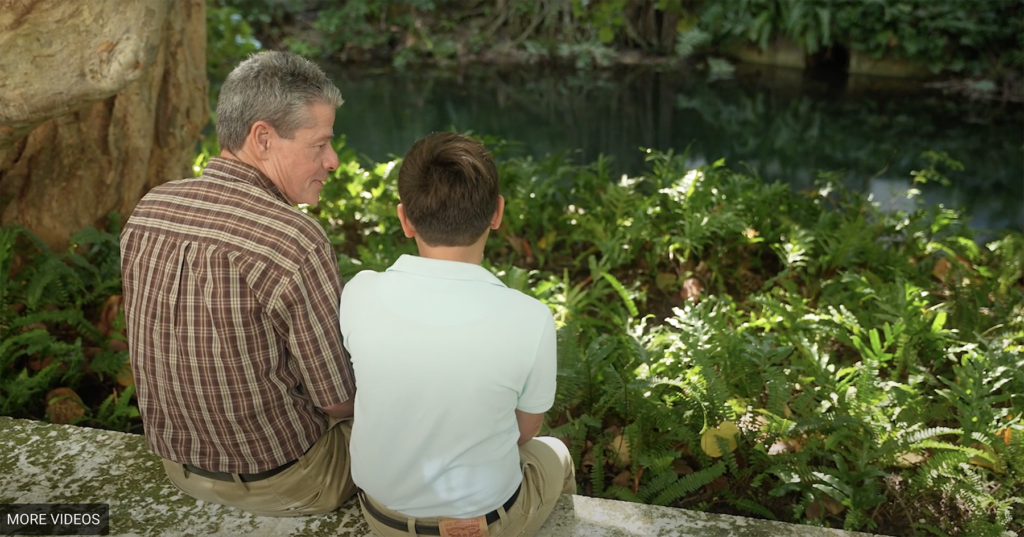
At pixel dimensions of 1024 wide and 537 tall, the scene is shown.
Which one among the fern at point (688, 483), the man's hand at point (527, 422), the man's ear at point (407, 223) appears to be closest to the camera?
the man's ear at point (407, 223)

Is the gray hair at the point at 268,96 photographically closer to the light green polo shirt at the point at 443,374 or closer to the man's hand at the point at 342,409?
the light green polo shirt at the point at 443,374

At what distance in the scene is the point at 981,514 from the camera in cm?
237

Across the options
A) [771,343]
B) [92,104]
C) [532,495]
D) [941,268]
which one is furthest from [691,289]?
[92,104]

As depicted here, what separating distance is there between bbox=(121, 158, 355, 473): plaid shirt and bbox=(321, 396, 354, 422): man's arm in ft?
0.10

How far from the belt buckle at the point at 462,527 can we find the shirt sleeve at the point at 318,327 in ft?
1.25

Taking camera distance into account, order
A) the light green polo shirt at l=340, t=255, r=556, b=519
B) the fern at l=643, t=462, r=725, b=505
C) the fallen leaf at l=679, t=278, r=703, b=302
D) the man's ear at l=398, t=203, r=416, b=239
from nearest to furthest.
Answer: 1. the light green polo shirt at l=340, t=255, r=556, b=519
2. the man's ear at l=398, t=203, r=416, b=239
3. the fern at l=643, t=462, r=725, b=505
4. the fallen leaf at l=679, t=278, r=703, b=302

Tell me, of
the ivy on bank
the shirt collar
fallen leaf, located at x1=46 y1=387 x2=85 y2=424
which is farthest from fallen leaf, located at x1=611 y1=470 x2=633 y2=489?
fallen leaf, located at x1=46 y1=387 x2=85 y2=424

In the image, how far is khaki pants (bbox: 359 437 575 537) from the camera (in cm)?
181

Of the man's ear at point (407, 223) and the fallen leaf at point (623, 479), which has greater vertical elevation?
the man's ear at point (407, 223)

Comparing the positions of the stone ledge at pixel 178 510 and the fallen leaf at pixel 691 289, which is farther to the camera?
the fallen leaf at pixel 691 289

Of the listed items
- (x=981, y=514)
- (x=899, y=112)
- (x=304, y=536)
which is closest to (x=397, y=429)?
(x=304, y=536)

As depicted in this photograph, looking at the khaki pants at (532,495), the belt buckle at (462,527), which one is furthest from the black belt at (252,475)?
the belt buckle at (462,527)

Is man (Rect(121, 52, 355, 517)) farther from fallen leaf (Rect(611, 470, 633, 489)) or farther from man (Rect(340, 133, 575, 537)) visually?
fallen leaf (Rect(611, 470, 633, 489))

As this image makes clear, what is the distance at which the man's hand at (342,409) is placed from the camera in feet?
6.22
